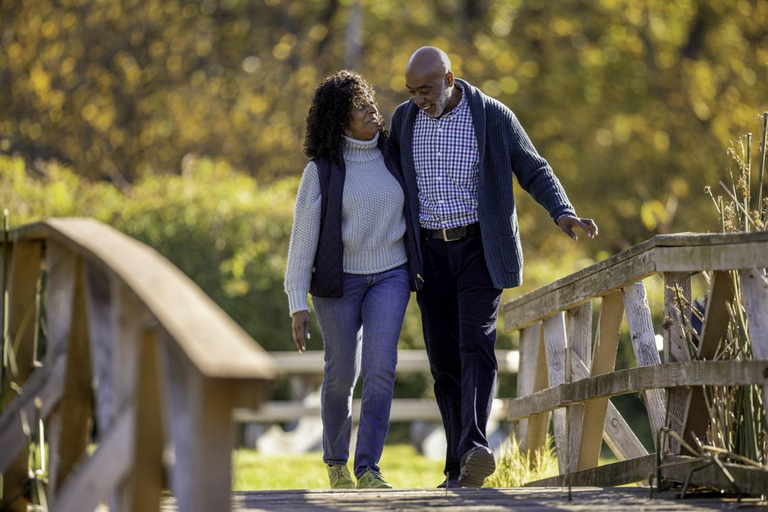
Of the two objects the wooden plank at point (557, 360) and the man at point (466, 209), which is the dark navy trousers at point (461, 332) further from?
the wooden plank at point (557, 360)

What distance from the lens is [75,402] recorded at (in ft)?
11.5

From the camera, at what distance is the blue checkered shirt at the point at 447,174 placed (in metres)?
5.02

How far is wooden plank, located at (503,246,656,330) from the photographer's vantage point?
4398 millimetres

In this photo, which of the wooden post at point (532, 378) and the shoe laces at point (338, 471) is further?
the wooden post at point (532, 378)

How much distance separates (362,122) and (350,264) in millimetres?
580

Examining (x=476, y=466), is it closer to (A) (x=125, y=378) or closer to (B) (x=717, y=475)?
(B) (x=717, y=475)

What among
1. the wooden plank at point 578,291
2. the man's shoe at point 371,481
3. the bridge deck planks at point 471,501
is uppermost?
the wooden plank at point 578,291

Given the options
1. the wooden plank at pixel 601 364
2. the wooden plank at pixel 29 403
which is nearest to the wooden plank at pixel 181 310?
the wooden plank at pixel 29 403

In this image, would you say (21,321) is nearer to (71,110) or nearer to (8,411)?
(8,411)

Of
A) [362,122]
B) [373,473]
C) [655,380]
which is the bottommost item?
[373,473]

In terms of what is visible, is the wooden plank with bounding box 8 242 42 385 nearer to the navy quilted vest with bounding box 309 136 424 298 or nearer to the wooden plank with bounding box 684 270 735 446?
the navy quilted vest with bounding box 309 136 424 298

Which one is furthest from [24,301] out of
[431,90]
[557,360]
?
[557,360]

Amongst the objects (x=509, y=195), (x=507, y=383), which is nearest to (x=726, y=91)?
(x=507, y=383)

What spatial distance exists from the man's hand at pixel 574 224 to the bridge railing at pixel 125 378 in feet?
6.61
